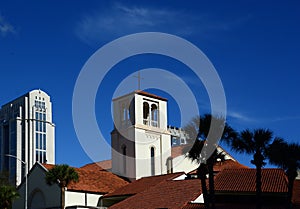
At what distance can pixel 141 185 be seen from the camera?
58625mm

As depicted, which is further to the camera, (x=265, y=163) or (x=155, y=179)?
(x=155, y=179)

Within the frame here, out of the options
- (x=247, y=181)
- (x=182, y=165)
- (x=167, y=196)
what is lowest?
(x=167, y=196)

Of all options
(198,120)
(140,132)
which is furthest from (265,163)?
(140,132)

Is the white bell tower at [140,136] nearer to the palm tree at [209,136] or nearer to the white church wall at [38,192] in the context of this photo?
the white church wall at [38,192]

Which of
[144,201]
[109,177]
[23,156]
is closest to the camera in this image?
[144,201]

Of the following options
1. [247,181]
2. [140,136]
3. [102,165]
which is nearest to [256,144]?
[247,181]

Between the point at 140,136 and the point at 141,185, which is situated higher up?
the point at 140,136

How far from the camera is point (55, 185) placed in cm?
5656

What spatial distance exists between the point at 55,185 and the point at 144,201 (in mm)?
10862

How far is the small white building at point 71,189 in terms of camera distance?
56562 millimetres

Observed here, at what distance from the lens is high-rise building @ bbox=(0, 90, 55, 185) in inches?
5920

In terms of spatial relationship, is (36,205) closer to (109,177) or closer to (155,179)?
(109,177)

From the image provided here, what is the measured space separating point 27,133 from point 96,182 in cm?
9511

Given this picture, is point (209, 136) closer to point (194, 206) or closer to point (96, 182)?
point (194, 206)
